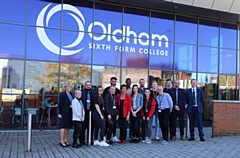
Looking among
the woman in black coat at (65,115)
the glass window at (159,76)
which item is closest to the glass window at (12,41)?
the woman in black coat at (65,115)

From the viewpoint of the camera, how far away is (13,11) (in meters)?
10.5

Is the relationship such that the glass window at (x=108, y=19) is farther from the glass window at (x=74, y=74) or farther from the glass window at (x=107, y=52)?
the glass window at (x=74, y=74)

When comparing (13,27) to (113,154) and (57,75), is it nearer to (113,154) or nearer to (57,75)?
(57,75)

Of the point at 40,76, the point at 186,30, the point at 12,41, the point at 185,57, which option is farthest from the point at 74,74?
the point at 186,30

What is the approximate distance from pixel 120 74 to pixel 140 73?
1.04m

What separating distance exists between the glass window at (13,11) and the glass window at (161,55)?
19.6ft

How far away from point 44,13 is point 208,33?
8431 mm

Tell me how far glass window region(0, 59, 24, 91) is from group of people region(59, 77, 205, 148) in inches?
145

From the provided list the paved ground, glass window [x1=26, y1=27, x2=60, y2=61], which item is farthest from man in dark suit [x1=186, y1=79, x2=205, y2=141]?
glass window [x1=26, y1=27, x2=60, y2=61]

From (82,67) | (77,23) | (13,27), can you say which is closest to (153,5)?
(77,23)

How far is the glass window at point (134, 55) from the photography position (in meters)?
12.4

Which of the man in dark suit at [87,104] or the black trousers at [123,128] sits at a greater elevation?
the man in dark suit at [87,104]

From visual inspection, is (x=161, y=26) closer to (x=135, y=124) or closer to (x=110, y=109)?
(x=135, y=124)

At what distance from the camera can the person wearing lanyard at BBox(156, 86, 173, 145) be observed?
8.35m
